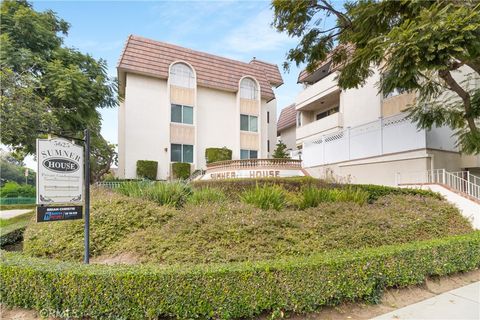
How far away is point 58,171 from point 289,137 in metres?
25.3

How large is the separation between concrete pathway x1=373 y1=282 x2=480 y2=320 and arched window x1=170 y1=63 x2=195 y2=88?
20.0 meters

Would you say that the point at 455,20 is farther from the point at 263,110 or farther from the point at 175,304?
the point at 263,110

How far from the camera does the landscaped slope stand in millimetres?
5039

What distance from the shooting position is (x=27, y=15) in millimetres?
13320

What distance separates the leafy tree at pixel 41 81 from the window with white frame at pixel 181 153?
5.55 m

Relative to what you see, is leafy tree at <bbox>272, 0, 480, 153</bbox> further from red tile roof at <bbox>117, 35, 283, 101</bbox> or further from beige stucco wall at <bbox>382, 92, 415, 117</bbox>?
red tile roof at <bbox>117, 35, 283, 101</bbox>

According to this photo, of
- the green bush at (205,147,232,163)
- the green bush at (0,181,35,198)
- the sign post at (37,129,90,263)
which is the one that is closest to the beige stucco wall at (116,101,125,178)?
the green bush at (205,147,232,163)

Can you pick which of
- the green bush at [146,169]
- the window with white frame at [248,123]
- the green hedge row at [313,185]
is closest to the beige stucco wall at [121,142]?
the green bush at [146,169]

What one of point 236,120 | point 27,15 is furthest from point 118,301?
point 236,120

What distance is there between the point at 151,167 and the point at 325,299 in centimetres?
1722

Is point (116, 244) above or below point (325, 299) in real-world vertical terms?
above

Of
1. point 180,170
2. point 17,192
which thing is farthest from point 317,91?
point 17,192

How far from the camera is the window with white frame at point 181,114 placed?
823 inches

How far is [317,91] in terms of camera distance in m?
19.7
